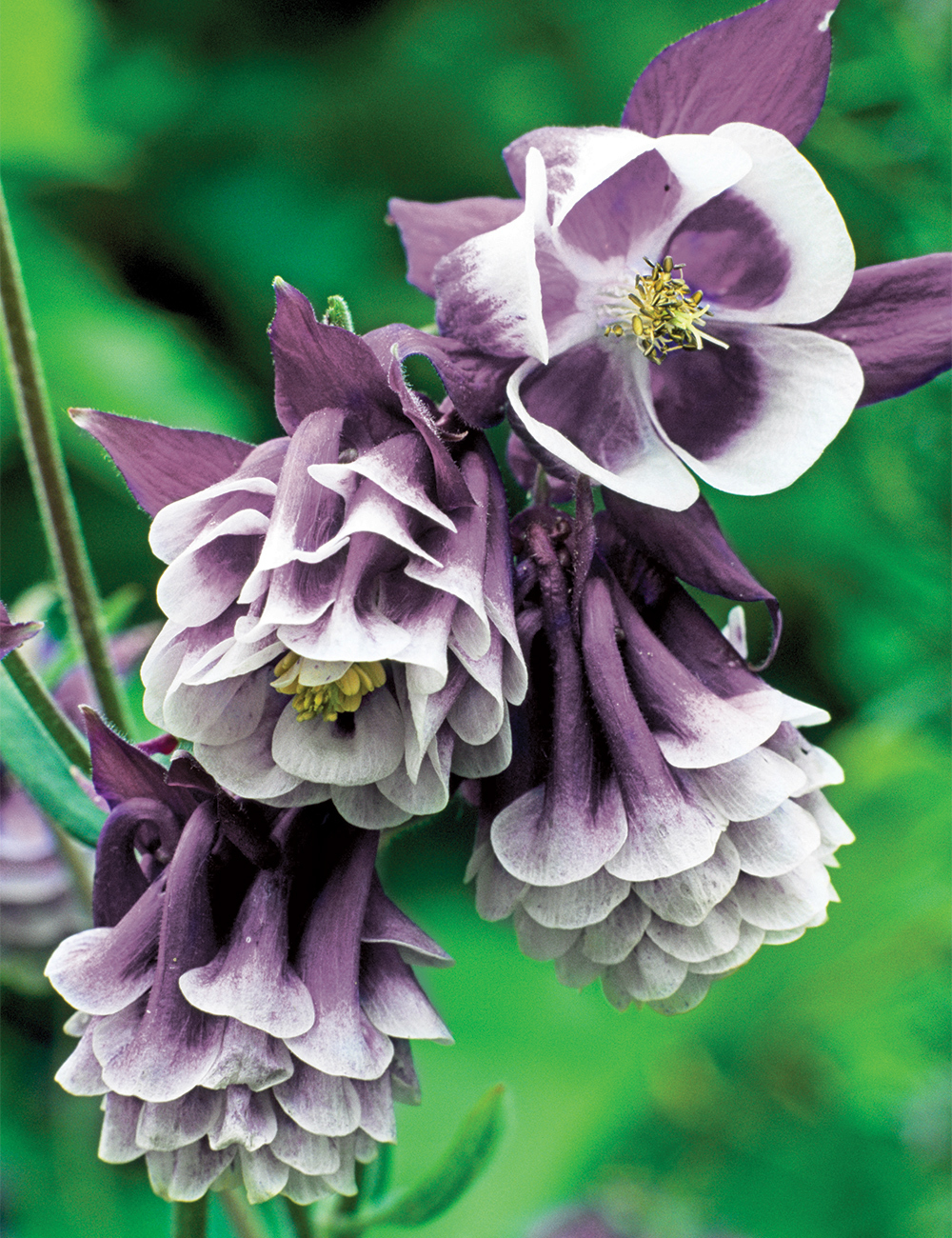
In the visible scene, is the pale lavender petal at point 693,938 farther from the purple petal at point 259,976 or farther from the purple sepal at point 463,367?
the purple sepal at point 463,367

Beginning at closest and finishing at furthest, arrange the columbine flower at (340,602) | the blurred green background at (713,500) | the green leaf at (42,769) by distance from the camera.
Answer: the columbine flower at (340,602) → the green leaf at (42,769) → the blurred green background at (713,500)

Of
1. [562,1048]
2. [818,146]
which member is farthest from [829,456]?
[562,1048]

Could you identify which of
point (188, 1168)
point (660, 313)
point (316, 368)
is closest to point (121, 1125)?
point (188, 1168)

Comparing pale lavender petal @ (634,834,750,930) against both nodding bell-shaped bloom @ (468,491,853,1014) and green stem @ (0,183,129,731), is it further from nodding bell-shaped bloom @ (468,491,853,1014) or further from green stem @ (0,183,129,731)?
green stem @ (0,183,129,731)

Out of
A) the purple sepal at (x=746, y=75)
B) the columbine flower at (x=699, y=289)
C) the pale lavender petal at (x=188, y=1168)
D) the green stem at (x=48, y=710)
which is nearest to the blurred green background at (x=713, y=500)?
the green stem at (x=48, y=710)

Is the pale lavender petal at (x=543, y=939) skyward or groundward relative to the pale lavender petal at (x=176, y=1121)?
skyward

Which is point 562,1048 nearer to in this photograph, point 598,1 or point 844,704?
point 844,704

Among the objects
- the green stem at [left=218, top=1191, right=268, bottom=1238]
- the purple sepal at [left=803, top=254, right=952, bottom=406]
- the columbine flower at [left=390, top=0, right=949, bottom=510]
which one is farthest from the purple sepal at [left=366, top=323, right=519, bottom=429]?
the green stem at [left=218, top=1191, right=268, bottom=1238]
